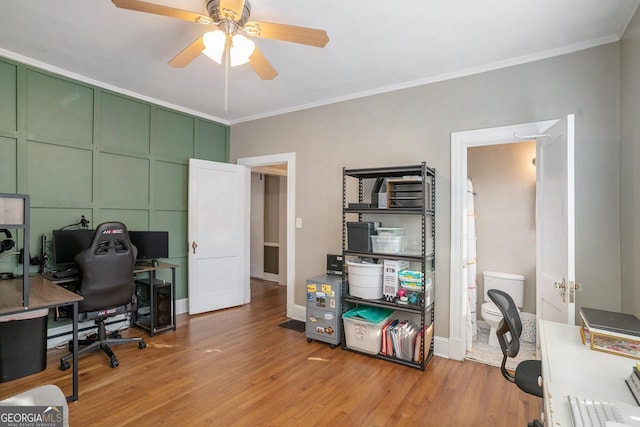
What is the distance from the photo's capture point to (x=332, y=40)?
254cm

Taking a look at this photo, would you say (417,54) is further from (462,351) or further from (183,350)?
(183,350)

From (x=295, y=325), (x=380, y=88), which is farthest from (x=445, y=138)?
(x=295, y=325)

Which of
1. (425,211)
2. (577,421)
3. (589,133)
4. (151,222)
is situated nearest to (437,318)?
(425,211)

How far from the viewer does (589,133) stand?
8.16ft

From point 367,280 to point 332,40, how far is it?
2.10 meters

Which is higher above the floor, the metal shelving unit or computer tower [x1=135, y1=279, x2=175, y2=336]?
the metal shelving unit

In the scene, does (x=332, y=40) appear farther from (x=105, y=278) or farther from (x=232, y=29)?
(x=105, y=278)

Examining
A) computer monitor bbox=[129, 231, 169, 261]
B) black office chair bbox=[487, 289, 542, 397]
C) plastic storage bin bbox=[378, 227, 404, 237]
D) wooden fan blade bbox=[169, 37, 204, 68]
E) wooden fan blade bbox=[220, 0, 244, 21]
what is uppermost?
wooden fan blade bbox=[220, 0, 244, 21]

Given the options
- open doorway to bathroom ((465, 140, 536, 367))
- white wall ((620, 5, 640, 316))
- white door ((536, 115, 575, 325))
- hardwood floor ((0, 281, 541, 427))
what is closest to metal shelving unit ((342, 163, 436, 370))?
hardwood floor ((0, 281, 541, 427))

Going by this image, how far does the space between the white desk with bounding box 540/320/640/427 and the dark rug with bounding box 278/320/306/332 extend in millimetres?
2558

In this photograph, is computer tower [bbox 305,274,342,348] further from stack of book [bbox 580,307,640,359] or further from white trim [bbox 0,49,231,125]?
white trim [bbox 0,49,231,125]

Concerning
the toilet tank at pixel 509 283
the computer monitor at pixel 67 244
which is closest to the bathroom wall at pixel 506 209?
the toilet tank at pixel 509 283

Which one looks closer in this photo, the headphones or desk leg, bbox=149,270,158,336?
the headphones

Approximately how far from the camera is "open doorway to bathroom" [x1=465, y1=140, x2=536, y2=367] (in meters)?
3.59
